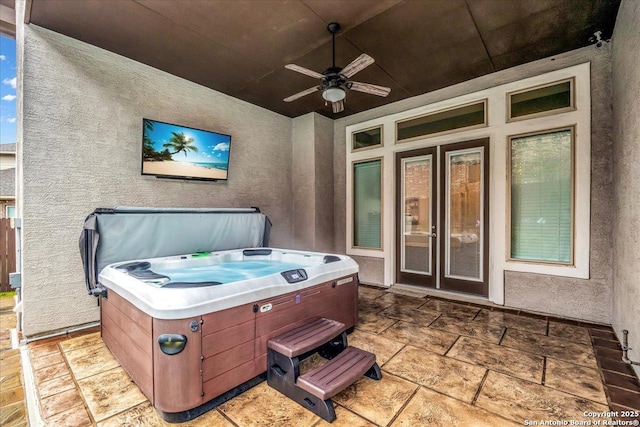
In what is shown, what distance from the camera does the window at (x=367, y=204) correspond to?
16.4 feet

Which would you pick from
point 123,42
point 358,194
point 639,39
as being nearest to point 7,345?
point 123,42

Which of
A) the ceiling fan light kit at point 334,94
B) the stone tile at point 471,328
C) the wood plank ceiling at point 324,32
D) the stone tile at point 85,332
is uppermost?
the wood plank ceiling at point 324,32

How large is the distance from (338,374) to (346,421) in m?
0.24

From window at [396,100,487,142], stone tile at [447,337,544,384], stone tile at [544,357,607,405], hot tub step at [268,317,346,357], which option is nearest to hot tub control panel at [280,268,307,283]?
hot tub step at [268,317,346,357]

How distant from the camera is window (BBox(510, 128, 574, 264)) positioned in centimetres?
332

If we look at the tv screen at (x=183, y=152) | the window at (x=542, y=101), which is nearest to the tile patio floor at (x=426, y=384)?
the tv screen at (x=183, y=152)

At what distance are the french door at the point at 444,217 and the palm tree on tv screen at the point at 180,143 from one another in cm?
309

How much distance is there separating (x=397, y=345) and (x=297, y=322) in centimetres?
100

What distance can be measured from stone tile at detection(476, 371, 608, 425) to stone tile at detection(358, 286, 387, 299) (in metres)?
2.24

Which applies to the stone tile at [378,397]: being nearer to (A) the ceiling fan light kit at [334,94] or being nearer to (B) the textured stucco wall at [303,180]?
(A) the ceiling fan light kit at [334,94]

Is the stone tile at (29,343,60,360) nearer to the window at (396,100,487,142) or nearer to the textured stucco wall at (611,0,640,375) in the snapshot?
the textured stucco wall at (611,0,640,375)

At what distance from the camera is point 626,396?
1891 mm

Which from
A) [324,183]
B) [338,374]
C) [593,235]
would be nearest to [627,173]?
[593,235]

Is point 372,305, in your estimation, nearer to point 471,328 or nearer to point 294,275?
point 471,328
